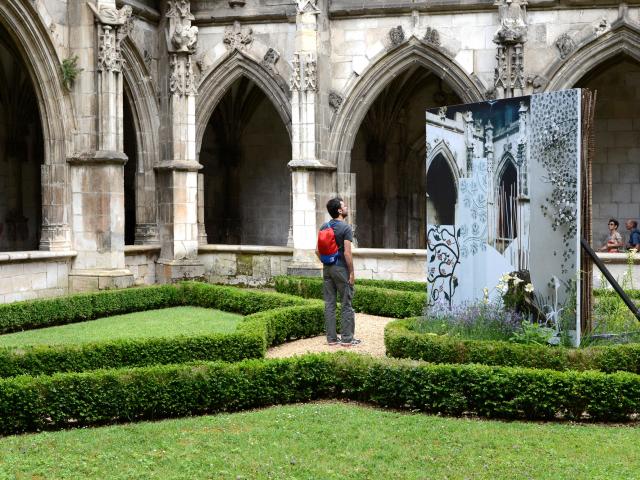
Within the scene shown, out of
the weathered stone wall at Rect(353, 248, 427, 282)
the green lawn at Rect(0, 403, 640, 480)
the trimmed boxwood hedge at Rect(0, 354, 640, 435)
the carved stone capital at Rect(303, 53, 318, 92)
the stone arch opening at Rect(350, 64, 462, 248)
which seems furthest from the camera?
the stone arch opening at Rect(350, 64, 462, 248)

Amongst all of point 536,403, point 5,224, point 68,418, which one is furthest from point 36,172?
point 536,403

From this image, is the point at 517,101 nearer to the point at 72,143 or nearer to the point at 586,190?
the point at 586,190

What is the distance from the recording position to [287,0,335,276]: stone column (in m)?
15.1

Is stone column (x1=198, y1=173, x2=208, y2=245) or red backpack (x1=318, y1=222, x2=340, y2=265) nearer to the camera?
red backpack (x1=318, y1=222, x2=340, y2=265)

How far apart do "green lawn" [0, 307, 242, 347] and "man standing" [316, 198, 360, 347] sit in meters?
1.44

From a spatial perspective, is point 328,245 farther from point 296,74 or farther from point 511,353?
point 296,74

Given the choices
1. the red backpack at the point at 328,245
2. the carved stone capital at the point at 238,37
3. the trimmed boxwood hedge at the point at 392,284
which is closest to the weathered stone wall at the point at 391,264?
the trimmed boxwood hedge at the point at 392,284

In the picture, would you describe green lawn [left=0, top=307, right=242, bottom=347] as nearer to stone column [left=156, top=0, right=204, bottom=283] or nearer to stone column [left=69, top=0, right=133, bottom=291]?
stone column [left=69, top=0, right=133, bottom=291]

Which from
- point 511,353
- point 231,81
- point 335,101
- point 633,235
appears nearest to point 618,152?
point 633,235

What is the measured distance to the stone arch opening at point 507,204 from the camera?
336 inches

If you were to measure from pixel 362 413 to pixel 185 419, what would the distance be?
130 centimetres

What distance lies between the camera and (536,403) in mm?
6664

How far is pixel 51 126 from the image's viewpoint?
44.4ft

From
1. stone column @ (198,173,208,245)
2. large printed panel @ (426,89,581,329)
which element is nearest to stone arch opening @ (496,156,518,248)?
large printed panel @ (426,89,581,329)
